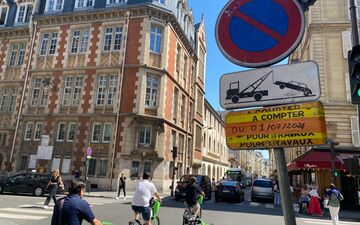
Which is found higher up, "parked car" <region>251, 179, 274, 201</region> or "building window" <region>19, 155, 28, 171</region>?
"building window" <region>19, 155, 28, 171</region>

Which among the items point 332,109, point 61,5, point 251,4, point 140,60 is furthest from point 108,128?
point 251,4

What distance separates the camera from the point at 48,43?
98.4 ft

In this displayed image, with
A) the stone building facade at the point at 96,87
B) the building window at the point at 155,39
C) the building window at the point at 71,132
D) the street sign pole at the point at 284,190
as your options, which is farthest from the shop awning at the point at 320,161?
the street sign pole at the point at 284,190

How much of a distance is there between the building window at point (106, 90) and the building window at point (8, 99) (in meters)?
9.86

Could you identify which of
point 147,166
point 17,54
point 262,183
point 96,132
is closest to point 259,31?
point 147,166

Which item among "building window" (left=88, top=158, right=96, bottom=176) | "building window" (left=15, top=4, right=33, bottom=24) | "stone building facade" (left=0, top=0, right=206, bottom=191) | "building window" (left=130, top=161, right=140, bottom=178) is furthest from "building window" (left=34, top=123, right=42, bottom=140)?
"building window" (left=15, top=4, right=33, bottom=24)

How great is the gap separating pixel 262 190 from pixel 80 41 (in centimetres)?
2165

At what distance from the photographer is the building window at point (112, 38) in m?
28.1

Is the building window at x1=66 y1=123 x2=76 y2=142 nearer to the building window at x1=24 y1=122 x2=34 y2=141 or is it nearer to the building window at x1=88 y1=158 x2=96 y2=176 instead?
the building window at x1=88 y1=158 x2=96 y2=176

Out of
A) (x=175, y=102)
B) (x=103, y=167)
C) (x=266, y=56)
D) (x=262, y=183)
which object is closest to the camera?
(x=266, y=56)

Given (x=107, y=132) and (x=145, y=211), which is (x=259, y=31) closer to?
(x=145, y=211)

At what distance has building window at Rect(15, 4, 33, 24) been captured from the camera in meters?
32.4

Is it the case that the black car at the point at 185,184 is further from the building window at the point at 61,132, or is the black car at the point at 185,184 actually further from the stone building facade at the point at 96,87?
the building window at the point at 61,132

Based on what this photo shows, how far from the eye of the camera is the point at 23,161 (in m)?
27.8
